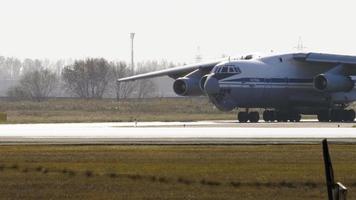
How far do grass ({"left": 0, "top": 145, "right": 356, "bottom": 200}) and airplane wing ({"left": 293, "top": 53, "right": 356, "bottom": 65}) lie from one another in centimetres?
3639

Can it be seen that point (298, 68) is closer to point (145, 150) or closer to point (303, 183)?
point (145, 150)

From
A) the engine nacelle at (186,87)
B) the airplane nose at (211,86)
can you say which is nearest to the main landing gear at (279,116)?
the airplane nose at (211,86)

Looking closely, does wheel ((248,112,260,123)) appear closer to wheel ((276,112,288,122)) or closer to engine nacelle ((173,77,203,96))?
wheel ((276,112,288,122))

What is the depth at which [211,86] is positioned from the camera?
69.2 m

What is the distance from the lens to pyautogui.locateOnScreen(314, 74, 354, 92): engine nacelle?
70250 millimetres

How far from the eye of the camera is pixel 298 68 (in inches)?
2926

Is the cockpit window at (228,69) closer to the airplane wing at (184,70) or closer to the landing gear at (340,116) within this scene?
the landing gear at (340,116)

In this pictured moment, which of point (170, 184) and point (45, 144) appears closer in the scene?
point (170, 184)

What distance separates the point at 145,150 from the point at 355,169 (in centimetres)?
905

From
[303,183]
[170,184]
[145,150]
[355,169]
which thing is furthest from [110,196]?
[145,150]

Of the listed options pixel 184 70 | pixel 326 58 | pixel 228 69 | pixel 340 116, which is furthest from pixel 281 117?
pixel 184 70

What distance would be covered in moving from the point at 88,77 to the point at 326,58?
91055 mm

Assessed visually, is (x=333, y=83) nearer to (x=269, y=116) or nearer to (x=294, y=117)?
(x=294, y=117)

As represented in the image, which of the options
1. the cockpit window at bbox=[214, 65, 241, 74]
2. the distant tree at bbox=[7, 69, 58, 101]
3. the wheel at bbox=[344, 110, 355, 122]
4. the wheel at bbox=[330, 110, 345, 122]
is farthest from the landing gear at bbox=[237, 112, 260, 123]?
the distant tree at bbox=[7, 69, 58, 101]
